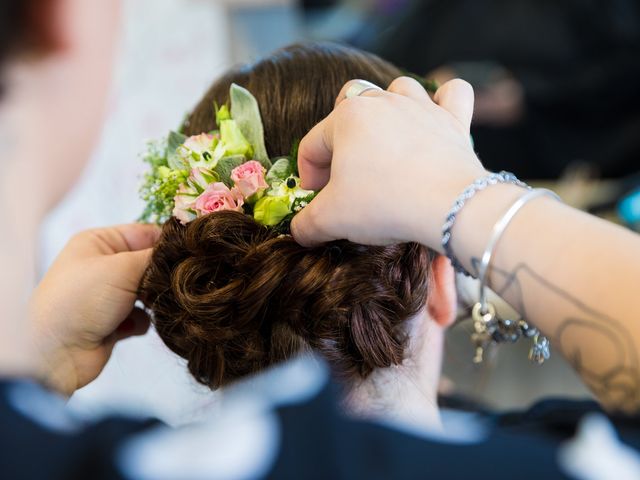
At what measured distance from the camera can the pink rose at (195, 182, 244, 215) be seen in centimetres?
90

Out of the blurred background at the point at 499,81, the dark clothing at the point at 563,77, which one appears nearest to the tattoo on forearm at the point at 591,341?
the blurred background at the point at 499,81

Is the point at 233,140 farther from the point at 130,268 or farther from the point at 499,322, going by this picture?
the point at 499,322

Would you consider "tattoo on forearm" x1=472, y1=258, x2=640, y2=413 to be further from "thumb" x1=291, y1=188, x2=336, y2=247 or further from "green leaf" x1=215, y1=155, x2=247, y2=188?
"green leaf" x1=215, y1=155, x2=247, y2=188

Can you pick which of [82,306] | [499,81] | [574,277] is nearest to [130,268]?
[82,306]

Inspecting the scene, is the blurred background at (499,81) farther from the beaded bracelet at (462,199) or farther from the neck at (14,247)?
the neck at (14,247)

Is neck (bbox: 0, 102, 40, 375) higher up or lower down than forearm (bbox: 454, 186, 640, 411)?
higher up

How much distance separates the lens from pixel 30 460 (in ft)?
1.46

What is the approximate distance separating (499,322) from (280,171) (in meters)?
0.33

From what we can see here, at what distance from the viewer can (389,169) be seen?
739mm

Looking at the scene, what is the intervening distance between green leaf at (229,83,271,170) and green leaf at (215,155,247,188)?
0.10ft

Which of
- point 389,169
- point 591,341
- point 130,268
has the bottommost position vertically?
point 130,268

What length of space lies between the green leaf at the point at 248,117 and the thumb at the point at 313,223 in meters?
0.15

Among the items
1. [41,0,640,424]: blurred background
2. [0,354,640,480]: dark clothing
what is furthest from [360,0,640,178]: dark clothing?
[0,354,640,480]: dark clothing

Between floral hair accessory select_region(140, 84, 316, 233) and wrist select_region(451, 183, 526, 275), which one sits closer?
wrist select_region(451, 183, 526, 275)
